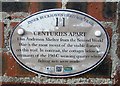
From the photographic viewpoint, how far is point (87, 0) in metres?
1.09

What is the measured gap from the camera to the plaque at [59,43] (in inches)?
42.8

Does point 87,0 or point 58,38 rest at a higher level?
point 87,0

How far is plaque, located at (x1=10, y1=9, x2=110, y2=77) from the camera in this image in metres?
1.09

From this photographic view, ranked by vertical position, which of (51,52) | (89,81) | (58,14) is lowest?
(89,81)

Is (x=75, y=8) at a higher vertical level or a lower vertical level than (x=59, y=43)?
higher

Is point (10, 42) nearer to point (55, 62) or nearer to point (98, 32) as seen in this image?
point (55, 62)

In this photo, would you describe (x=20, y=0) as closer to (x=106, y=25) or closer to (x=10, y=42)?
(x=10, y=42)

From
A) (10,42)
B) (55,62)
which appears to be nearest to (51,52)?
(55,62)

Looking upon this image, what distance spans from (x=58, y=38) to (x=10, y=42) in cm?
16

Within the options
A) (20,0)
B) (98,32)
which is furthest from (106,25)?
(20,0)

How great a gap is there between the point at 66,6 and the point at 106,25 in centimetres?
15

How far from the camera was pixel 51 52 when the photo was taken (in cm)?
111

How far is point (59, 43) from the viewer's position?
1.10m

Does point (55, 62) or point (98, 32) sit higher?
point (98, 32)
